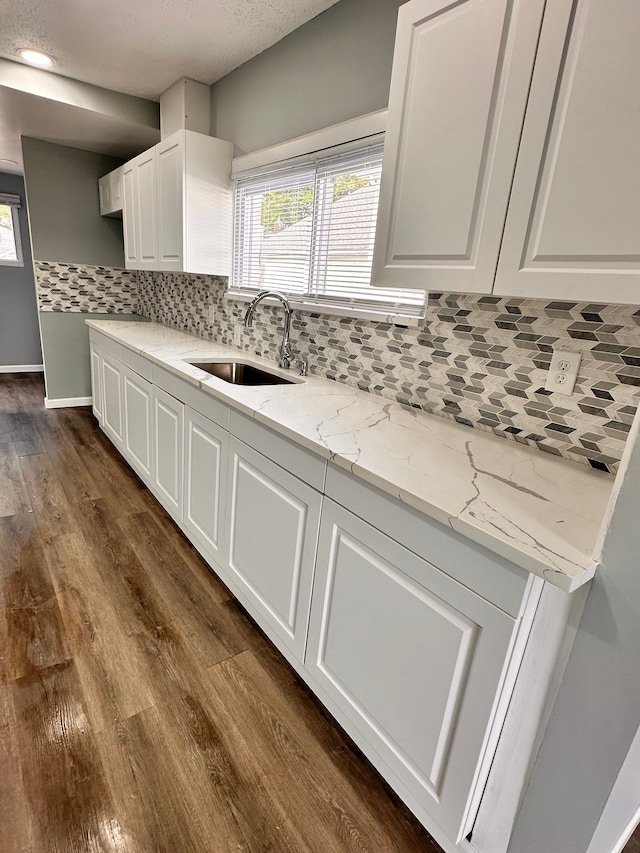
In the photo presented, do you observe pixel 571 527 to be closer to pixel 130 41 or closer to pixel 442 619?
pixel 442 619

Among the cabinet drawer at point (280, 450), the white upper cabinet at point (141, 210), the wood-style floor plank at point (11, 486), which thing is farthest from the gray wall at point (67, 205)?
the cabinet drawer at point (280, 450)

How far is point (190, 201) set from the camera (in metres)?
2.61

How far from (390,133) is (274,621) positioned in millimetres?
1647

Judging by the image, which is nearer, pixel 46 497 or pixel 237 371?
pixel 237 371

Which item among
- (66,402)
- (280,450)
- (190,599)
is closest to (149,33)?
(280,450)

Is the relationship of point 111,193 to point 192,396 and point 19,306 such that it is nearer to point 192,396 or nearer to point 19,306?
point 19,306

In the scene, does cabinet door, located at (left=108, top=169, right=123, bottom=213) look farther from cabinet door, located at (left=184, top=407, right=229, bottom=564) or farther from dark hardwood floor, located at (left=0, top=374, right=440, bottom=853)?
dark hardwood floor, located at (left=0, top=374, right=440, bottom=853)

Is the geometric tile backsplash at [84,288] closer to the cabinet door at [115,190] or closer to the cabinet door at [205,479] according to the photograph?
the cabinet door at [115,190]

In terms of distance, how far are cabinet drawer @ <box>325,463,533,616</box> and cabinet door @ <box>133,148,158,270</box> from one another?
102 inches

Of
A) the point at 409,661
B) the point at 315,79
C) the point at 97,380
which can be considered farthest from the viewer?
the point at 97,380

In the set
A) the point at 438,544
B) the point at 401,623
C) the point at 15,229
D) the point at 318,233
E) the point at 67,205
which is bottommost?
the point at 401,623

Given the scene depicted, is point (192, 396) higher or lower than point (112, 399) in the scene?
higher

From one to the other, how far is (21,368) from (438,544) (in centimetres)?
636

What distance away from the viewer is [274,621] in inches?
64.1
